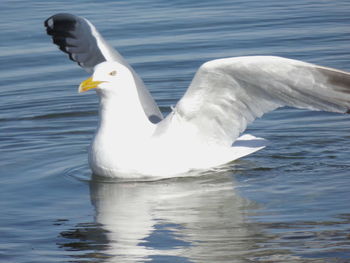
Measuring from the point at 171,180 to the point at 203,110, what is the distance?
762 millimetres

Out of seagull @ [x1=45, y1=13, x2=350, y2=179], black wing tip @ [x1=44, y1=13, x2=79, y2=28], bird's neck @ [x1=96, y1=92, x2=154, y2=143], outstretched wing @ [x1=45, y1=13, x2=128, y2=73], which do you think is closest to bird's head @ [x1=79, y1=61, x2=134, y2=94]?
seagull @ [x1=45, y1=13, x2=350, y2=179]

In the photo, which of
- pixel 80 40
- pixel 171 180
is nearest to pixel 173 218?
pixel 171 180

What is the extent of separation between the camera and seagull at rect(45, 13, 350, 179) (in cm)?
835

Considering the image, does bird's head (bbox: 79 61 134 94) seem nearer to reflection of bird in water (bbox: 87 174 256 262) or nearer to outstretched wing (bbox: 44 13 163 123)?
reflection of bird in water (bbox: 87 174 256 262)

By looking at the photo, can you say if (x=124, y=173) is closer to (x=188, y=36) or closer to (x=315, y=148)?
(x=315, y=148)

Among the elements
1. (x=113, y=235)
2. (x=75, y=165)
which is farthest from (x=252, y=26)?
(x=113, y=235)

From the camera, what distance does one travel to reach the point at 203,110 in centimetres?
896

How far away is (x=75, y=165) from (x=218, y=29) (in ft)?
21.9

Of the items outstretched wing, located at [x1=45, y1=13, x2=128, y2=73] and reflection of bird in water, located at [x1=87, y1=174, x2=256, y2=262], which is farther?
outstretched wing, located at [x1=45, y1=13, x2=128, y2=73]

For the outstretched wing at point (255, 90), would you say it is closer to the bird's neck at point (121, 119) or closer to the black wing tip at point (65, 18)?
the bird's neck at point (121, 119)

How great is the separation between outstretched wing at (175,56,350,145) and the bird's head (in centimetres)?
61

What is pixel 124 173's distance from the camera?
902 cm

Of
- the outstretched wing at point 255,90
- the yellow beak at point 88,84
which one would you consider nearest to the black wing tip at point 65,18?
the yellow beak at point 88,84

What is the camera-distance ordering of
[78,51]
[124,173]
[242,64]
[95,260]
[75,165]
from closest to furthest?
→ [95,260], [242,64], [124,173], [75,165], [78,51]
